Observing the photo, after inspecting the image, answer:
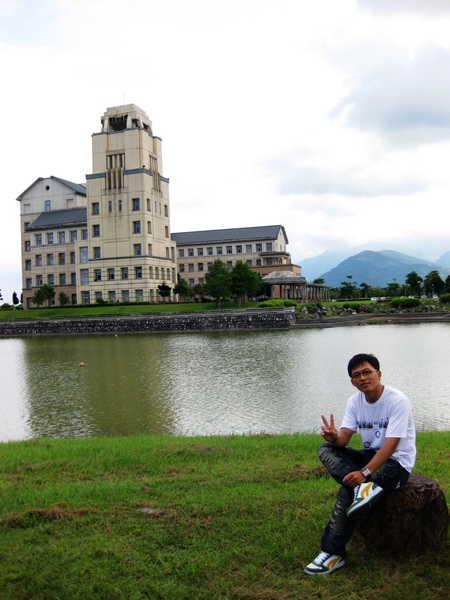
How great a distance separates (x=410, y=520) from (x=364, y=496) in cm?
48

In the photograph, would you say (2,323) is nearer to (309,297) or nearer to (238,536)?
(309,297)

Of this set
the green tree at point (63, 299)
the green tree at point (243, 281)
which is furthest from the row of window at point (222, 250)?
the green tree at point (63, 299)

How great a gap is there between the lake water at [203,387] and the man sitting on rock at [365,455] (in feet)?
25.2

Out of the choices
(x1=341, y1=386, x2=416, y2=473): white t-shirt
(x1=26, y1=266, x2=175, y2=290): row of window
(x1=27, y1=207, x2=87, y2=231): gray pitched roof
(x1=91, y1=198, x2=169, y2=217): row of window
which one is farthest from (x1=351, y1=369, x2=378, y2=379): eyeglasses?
(x1=27, y1=207, x2=87, y2=231): gray pitched roof

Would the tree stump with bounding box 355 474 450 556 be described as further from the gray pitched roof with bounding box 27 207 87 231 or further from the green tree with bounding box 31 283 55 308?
the gray pitched roof with bounding box 27 207 87 231

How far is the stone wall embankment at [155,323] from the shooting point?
172 feet

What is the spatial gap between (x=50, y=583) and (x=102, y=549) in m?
0.59

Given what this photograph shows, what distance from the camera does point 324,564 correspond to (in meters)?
4.63

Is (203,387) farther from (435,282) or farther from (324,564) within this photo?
(435,282)

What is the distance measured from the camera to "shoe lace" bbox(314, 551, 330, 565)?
4648 millimetres

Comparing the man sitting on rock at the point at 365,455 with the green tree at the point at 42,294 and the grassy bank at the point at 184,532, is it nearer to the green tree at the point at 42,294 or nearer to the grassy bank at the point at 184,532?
the grassy bank at the point at 184,532

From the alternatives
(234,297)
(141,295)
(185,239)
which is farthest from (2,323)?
(185,239)

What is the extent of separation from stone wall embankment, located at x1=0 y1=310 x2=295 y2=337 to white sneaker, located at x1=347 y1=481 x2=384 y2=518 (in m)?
47.0

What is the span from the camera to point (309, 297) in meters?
91.1
